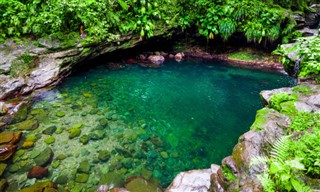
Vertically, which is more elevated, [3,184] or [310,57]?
[310,57]

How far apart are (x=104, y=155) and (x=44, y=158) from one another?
135 centimetres

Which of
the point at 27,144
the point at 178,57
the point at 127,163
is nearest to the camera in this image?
the point at 127,163

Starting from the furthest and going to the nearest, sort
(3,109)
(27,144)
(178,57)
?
(178,57)
(3,109)
(27,144)

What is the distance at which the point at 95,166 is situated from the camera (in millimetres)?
4605

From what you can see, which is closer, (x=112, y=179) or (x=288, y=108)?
(x=288, y=108)

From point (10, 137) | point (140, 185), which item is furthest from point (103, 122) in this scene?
point (140, 185)

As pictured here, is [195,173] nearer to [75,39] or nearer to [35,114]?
[35,114]

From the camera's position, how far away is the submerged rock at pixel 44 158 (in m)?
4.54

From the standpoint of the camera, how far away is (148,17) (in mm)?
10602

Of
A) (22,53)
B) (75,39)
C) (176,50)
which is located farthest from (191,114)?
(176,50)

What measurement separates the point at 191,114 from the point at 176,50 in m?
7.56

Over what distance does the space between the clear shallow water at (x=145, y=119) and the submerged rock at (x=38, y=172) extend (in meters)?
0.12

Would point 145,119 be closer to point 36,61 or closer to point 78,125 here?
point 78,125

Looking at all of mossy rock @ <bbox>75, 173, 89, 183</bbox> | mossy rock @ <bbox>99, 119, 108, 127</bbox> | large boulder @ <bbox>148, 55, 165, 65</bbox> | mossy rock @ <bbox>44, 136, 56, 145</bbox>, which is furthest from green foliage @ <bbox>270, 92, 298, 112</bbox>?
large boulder @ <bbox>148, 55, 165, 65</bbox>
